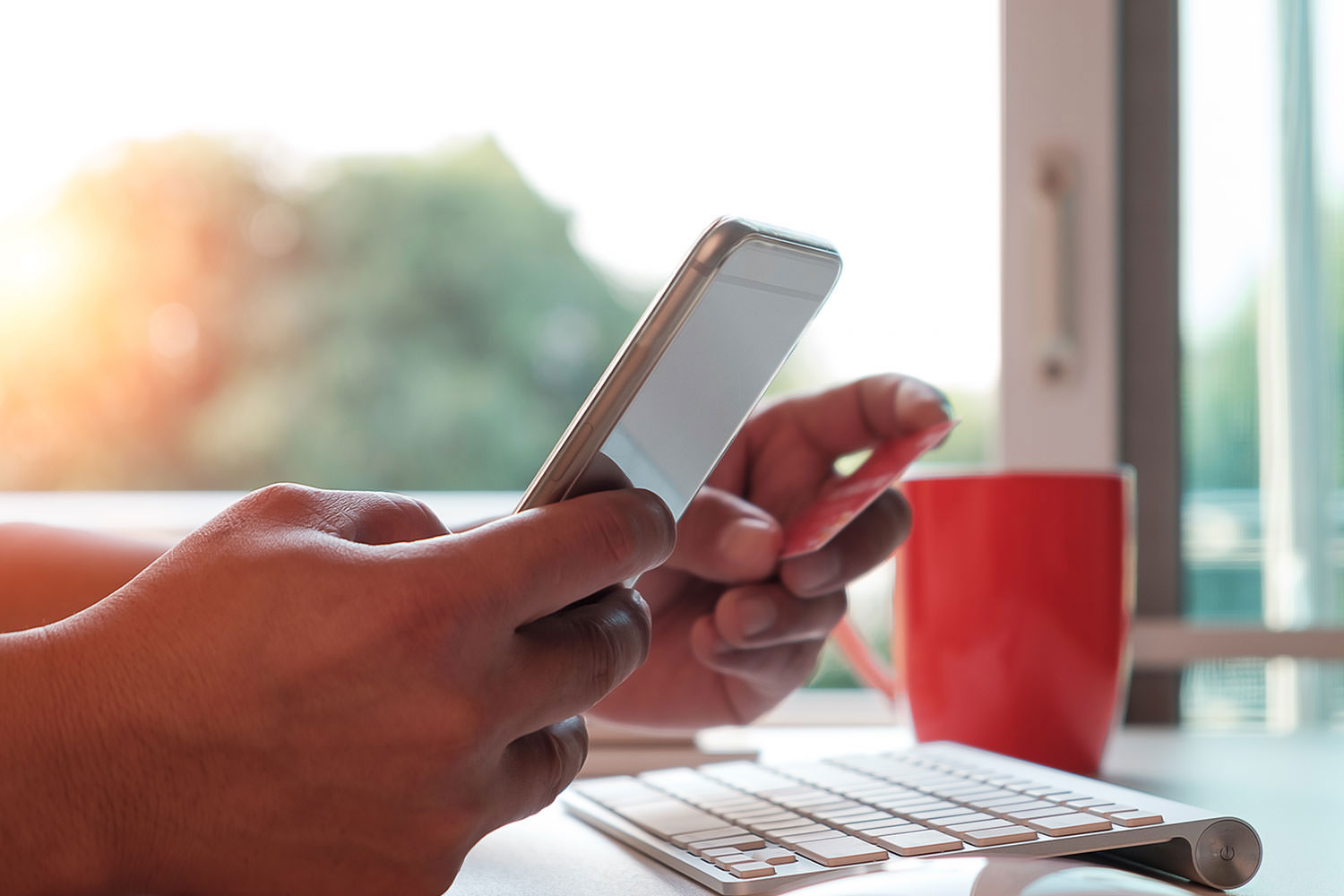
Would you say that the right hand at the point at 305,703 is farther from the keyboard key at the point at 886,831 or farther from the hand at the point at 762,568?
the hand at the point at 762,568

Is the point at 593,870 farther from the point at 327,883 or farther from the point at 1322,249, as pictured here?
the point at 1322,249

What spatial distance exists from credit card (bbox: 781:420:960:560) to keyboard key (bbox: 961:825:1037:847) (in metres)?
0.19

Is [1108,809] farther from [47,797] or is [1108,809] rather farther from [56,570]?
[56,570]

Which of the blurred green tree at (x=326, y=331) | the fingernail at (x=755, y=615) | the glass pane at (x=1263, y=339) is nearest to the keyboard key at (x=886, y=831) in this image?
the fingernail at (x=755, y=615)

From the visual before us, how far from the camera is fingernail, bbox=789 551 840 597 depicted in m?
0.67

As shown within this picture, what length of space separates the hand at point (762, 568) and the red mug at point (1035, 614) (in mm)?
62

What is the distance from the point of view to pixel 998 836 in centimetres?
42

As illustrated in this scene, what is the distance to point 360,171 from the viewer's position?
2475mm

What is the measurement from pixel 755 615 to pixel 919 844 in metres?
0.25

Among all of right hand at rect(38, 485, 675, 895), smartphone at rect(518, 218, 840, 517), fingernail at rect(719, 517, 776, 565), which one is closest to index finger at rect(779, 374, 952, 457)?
fingernail at rect(719, 517, 776, 565)

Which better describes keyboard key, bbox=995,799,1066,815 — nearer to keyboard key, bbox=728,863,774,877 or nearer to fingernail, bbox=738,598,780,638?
keyboard key, bbox=728,863,774,877

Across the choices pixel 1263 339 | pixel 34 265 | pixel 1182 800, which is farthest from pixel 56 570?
pixel 34 265

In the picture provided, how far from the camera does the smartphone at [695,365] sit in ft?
1.21

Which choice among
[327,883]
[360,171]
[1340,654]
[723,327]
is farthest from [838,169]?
[360,171]
